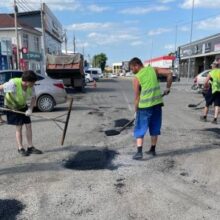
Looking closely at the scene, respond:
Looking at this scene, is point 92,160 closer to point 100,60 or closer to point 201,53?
point 201,53

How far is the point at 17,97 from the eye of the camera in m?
7.46

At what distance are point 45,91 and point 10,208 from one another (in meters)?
10.9

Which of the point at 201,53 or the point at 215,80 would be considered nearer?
the point at 215,80

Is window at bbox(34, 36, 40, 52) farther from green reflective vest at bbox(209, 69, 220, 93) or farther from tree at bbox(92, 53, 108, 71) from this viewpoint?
tree at bbox(92, 53, 108, 71)

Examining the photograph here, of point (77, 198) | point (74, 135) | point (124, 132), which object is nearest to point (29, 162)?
point (77, 198)

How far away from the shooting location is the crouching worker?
732 centimetres

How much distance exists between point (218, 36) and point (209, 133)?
43872 millimetres

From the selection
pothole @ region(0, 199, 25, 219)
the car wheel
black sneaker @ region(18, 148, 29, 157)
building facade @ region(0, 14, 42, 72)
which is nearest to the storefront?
building facade @ region(0, 14, 42, 72)

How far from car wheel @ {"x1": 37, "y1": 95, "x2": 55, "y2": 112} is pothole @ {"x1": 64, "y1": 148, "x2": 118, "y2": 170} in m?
7.72

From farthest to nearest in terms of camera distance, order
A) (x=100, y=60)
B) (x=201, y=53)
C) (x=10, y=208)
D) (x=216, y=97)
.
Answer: (x=100, y=60)
(x=201, y=53)
(x=216, y=97)
(x=10, y=208)

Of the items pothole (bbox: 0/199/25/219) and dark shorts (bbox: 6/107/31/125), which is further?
dark shorts (bbox: 6/107/31/125)

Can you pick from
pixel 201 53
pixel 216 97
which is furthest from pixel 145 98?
pixel 201 53

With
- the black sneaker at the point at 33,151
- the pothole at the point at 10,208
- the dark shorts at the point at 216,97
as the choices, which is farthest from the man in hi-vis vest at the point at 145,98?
the dark shorts at the point at 216,97

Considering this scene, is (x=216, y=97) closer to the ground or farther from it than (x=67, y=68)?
farther from it
